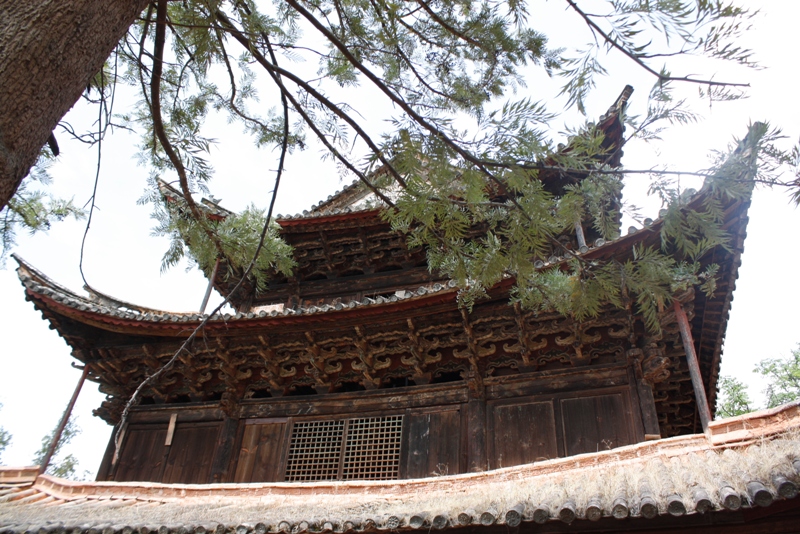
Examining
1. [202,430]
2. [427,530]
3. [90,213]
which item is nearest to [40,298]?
[202,430]

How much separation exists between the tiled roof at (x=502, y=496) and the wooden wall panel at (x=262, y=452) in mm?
997

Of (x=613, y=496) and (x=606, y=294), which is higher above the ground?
(x=606, y=294)

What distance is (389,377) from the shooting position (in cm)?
721

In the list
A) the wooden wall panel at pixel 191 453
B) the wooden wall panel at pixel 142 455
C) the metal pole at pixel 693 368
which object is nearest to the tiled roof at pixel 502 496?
the metal pole at pixel 693 368

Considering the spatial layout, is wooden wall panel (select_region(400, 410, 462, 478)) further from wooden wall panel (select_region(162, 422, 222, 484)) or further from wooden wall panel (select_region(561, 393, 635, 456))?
wooden wall panel (select_region(162, 422, 222, 484))

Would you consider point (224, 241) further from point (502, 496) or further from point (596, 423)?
point (596, 423)

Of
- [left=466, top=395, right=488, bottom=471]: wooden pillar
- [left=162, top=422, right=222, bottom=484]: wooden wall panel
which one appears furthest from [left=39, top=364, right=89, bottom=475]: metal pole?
[left=466, top=395, right=488, bottom=471]: wooden pillar

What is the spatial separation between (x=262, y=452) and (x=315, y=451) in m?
0.73

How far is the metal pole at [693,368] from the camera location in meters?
5.06

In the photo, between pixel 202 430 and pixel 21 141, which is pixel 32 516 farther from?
pixel 21 141

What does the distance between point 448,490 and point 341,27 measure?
4.02 metres

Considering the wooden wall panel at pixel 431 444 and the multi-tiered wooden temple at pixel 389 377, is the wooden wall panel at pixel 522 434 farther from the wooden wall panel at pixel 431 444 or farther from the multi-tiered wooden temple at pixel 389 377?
the wooden wall panel at pixel 431 444

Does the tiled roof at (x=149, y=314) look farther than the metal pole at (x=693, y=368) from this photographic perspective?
Yes

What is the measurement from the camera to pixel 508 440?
6305 millimetres
